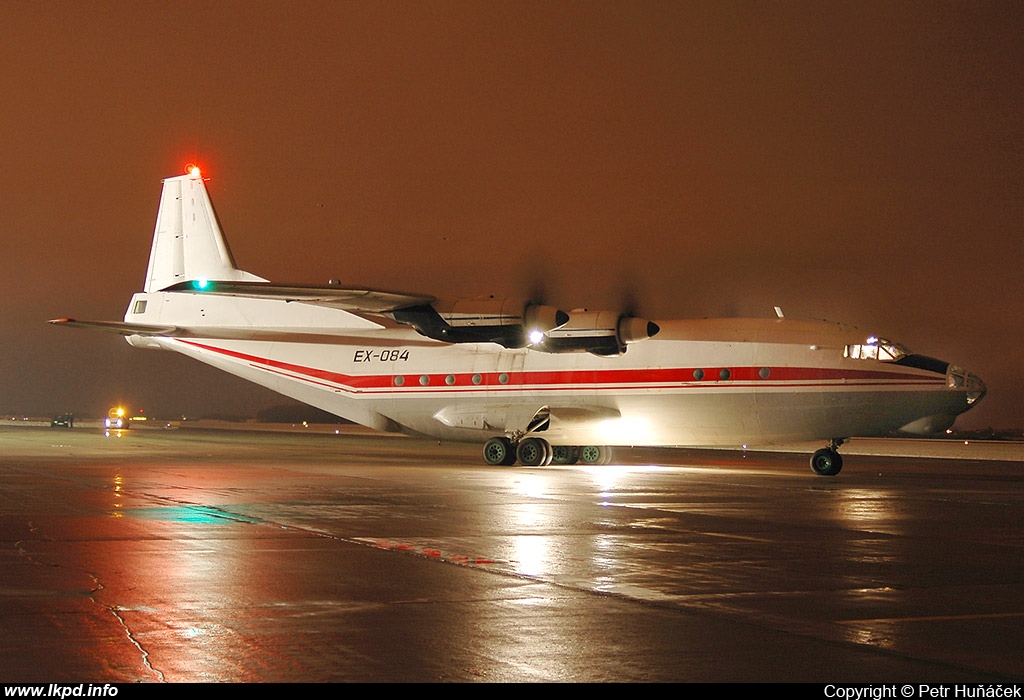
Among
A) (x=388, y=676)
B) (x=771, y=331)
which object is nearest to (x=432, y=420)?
(x=771, y=331)

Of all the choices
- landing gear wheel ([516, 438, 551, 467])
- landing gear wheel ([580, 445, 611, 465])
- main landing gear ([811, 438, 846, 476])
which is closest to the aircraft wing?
landing gear wheel ([516, 438, 551, 467])

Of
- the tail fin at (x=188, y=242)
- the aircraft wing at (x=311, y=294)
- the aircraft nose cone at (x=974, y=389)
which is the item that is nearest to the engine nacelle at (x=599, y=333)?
the aircraft wing at (x=311, y=294)

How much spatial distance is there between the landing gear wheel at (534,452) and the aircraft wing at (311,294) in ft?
16.6

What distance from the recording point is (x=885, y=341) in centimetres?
2748

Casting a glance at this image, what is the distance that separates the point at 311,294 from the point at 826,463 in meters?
13.9

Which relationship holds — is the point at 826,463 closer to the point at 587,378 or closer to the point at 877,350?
the point at 877,350

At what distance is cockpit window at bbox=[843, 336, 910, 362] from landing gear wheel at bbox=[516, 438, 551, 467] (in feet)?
28.8

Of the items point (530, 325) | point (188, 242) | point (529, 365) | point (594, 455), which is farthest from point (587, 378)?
point (188, 242)

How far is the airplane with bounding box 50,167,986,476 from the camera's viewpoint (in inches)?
1074

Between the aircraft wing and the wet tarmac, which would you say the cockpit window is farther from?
the aircraft wing

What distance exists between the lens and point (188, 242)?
120 ft

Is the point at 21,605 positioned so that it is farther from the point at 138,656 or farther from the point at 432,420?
the point at 432,420

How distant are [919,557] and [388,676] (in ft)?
24.9

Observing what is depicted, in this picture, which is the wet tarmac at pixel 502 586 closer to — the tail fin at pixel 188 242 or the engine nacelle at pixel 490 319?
the engine nacelle at pixel 490 319
